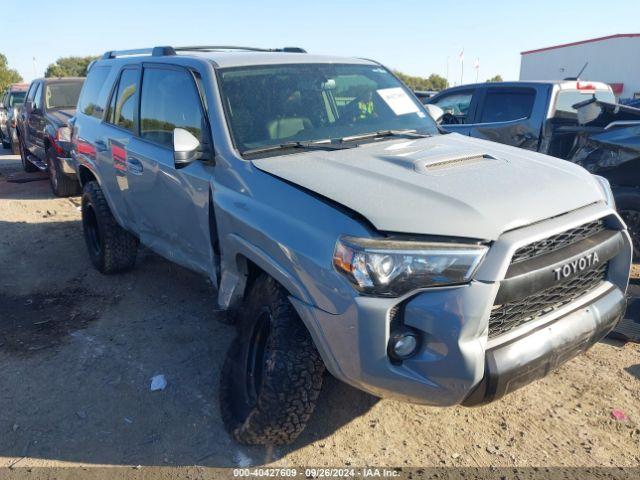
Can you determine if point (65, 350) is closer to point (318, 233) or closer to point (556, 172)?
point (318, 233)

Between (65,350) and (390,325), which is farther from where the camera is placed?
(65,350)

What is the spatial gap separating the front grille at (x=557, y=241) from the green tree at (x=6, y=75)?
5429 cm

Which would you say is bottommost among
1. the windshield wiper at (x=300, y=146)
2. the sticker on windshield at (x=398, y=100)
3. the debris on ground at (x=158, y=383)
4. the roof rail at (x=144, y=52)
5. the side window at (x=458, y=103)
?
the debris on ground at (x=158, y=383)

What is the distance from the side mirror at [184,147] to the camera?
2.99 m

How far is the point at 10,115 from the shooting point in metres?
13.8

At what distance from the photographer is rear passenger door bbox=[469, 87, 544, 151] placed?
19.7 feet

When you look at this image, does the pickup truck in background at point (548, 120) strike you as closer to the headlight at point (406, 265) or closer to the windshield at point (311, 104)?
the windshield at point (311, 104)

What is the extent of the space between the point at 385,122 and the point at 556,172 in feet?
4.03

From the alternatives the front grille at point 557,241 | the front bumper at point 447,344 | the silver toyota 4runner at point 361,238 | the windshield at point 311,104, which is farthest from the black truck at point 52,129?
the front grille at point 557,241

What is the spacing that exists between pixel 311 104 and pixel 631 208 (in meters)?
3.12

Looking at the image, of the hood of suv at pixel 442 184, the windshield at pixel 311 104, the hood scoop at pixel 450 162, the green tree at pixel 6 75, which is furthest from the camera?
the green tree at pixel 6 75

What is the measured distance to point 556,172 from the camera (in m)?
2.81

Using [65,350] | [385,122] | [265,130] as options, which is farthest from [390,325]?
[65,350]

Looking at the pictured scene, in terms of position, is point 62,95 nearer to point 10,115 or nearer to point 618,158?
point 10,115
